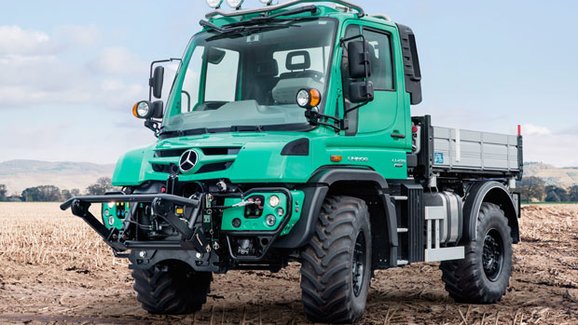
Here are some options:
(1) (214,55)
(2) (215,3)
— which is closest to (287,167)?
(1) (214,55)

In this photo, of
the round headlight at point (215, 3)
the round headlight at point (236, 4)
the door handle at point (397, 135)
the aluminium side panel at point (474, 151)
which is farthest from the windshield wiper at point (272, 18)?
the aluminium side panel at point (474, 151)

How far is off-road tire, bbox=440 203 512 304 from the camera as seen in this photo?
40.8 ft

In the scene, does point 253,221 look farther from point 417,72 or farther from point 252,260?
point 417,72

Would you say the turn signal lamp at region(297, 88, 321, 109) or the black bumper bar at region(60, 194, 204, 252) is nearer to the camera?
the black bumper bar at region(60, 194, 204, 252)

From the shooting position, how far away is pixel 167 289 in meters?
10.6

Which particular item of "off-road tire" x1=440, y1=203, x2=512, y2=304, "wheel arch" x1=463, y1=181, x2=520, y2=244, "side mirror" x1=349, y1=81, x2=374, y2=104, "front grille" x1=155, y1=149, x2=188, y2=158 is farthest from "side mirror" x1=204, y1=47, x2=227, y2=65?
"off-road tire" x1=440, y1=203, x2=512, y2=304

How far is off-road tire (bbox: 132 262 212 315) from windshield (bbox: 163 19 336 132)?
176cm

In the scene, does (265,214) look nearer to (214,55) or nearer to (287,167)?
(287,167)

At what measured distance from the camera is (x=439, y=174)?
12484 millimetres

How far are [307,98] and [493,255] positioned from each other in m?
5.47

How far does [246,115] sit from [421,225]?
9.41ft

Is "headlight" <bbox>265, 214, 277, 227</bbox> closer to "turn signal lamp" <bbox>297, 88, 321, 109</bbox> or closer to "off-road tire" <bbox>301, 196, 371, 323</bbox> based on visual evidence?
"off-road tire" <bbox>301, 196, 371, 323</bbox>

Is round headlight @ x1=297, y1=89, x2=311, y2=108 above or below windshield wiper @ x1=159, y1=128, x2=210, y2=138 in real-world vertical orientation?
above

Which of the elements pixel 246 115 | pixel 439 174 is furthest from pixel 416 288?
pixel 246 115
